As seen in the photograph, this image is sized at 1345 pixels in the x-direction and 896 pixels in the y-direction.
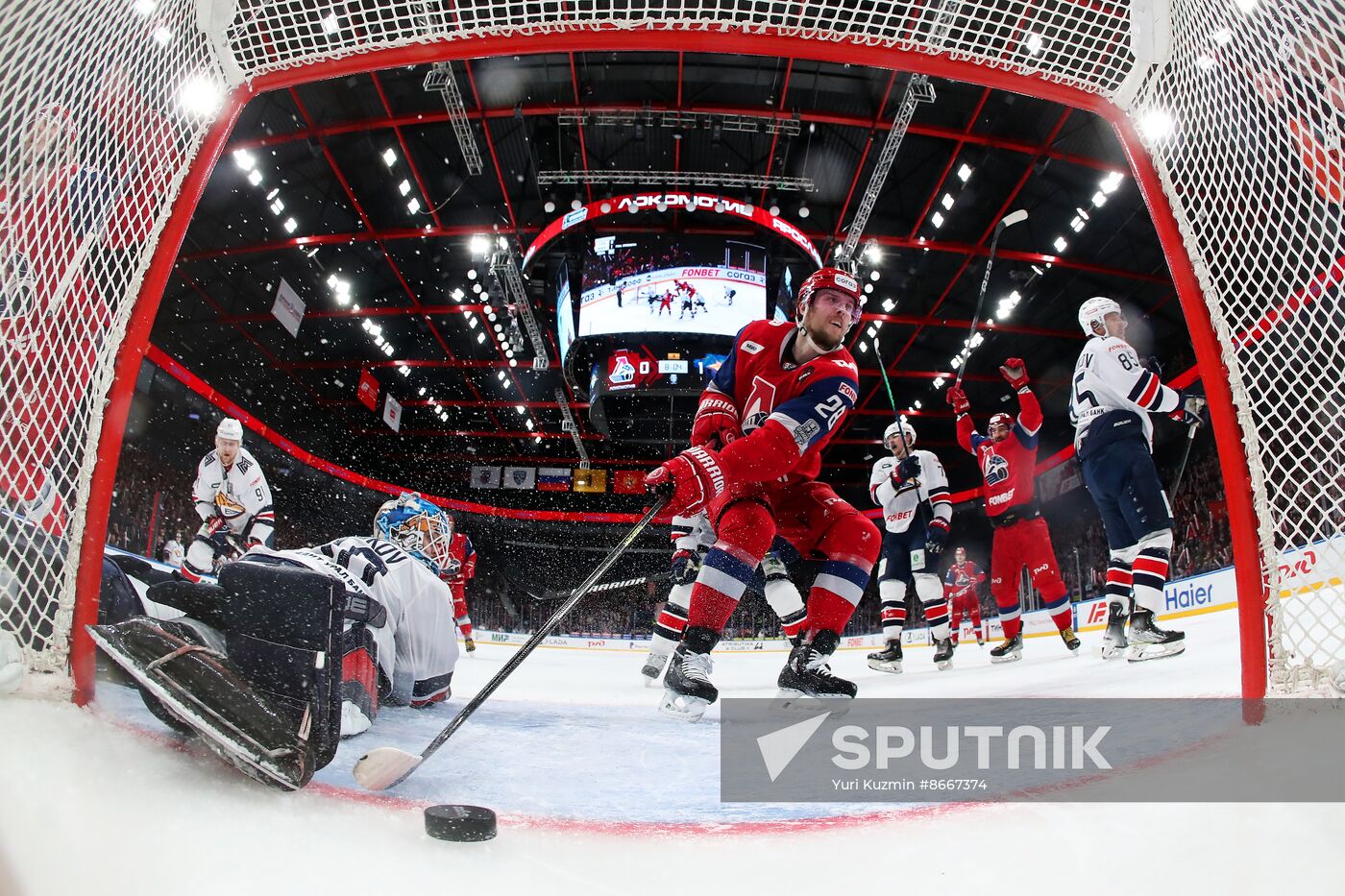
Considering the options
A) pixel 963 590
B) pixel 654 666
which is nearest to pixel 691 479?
pixel 654 666

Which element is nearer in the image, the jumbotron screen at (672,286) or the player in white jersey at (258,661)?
the player in white jersey at (258,661)

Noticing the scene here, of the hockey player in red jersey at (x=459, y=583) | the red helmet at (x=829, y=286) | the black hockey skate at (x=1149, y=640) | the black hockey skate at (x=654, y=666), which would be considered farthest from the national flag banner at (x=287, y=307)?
the black hockey skate at (x=1149, y=640)

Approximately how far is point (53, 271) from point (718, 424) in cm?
144

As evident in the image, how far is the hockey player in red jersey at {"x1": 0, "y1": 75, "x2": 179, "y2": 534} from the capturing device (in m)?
1.29

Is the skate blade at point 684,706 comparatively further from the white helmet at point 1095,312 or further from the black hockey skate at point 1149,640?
the white helmet at point 1095,312

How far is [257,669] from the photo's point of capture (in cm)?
113

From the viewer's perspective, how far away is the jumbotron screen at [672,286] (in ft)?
19.3

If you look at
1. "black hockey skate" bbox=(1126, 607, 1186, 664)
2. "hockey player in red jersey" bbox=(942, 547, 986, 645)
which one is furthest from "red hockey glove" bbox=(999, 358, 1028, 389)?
"hockey player in red jersey" bbox=(942, 547, 986, 645)

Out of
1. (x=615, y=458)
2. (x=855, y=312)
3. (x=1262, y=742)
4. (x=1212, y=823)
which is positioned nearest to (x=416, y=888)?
(x=1212, y=823)

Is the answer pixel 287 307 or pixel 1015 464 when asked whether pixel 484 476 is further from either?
pixel 1015 464

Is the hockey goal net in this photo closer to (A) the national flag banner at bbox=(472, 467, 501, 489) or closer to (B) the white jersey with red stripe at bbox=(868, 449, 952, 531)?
(B) the white jersey with red stripe at bbox=(868, 449, 952, 531)

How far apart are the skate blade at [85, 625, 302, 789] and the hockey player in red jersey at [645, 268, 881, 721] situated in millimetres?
750

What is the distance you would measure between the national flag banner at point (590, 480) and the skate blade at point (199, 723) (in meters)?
10.4

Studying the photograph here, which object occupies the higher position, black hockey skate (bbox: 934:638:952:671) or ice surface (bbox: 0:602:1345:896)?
ice surface (bbox: 0:602:1345:896)
